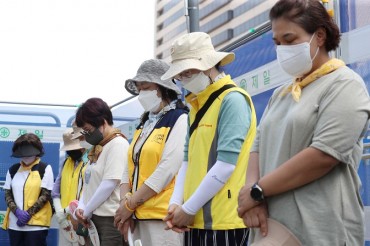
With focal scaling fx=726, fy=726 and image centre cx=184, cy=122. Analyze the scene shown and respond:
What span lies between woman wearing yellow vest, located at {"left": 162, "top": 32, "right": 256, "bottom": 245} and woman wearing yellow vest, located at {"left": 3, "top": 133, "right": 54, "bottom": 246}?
470 centimetres

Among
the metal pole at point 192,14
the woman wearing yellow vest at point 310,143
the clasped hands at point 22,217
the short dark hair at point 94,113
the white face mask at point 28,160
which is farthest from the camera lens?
the white face mask at point 28,160

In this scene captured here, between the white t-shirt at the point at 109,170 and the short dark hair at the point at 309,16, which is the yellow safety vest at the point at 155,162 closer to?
the white t-shirt at the point at 109,170

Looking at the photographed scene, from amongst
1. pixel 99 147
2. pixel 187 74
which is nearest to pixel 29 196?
pixel 99 147

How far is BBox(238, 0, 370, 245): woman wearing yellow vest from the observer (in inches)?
97.0

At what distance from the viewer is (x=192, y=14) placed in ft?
25.3

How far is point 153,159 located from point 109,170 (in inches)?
40.8

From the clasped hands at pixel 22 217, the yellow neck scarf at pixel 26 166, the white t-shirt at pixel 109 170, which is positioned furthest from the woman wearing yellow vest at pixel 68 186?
the white t-shirt at pixel 109 170

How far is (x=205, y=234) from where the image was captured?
11.6 ft

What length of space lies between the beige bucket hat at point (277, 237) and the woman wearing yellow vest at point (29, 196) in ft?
19.5

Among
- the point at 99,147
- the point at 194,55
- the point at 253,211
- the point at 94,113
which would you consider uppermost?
the point at 94,113

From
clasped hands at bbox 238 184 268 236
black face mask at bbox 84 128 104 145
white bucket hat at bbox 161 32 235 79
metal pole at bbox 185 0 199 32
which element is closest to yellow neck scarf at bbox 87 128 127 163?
black face mask at bbox 84 128 104 145

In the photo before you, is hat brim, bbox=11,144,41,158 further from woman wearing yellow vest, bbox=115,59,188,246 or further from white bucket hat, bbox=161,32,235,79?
white bucket hat, bbox=161,32,235,79

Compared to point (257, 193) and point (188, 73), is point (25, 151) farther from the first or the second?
point (257, 193)

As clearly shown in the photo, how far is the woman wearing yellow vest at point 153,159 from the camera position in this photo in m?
4.35
